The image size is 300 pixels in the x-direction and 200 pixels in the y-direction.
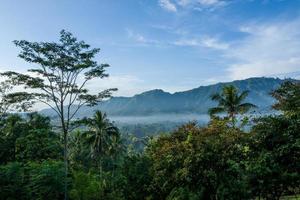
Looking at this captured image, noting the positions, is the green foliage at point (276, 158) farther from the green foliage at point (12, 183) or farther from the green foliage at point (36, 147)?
the green foliage at point (36, 147)

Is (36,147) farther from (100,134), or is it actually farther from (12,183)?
(100,134)

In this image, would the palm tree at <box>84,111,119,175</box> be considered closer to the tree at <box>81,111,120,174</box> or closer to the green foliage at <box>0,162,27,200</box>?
the tree at <box>81,111,120,174</box>

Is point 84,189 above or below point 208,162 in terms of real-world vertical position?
below

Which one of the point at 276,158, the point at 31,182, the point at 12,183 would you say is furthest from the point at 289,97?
the point at 12,183

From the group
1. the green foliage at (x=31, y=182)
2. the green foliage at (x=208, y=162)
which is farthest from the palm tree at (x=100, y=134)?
the green foliage at (x=208, y=162)

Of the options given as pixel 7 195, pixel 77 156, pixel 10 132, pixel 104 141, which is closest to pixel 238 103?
pixel 104 141

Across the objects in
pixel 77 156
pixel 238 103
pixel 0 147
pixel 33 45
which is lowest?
pixel 77 156

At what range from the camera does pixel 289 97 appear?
1753cm

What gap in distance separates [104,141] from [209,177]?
32984mm

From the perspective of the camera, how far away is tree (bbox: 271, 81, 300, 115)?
15.2m

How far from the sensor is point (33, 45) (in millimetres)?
22453

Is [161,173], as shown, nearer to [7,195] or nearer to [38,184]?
[38,184]

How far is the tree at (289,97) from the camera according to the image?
15231mm

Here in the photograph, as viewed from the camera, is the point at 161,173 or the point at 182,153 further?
the point at 161,173
